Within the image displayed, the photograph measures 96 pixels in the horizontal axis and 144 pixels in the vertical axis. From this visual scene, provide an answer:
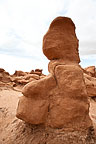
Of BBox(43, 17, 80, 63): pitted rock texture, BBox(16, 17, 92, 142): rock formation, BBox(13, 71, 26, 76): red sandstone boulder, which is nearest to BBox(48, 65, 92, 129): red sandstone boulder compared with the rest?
BBox(16, 17, 92, 142): rock formation

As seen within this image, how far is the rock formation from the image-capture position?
2826 millimetres

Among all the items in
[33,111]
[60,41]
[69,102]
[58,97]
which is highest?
[60,41]

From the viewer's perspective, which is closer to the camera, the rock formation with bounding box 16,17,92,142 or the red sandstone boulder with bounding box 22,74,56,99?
the rock formation with bounding box 16,17,92,142

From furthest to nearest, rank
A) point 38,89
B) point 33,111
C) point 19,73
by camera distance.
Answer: point 19,73 < point 38,89 < point 33,111

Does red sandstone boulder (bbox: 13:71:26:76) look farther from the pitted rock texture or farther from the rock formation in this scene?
the rock formation

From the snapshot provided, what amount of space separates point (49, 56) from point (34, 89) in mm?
1120

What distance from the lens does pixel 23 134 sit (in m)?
3.10

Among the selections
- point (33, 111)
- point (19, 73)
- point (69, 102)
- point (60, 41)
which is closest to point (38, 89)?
point (33, 111)

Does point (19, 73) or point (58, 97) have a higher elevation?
point (19, 73)

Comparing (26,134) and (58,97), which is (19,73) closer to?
(26,134)

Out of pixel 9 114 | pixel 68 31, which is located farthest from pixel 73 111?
pixel 9 114

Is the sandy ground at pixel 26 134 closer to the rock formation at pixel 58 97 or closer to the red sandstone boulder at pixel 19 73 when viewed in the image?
the rock formation at pixel 58 97

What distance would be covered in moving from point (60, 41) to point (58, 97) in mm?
1532

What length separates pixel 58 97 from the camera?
9.75ft
